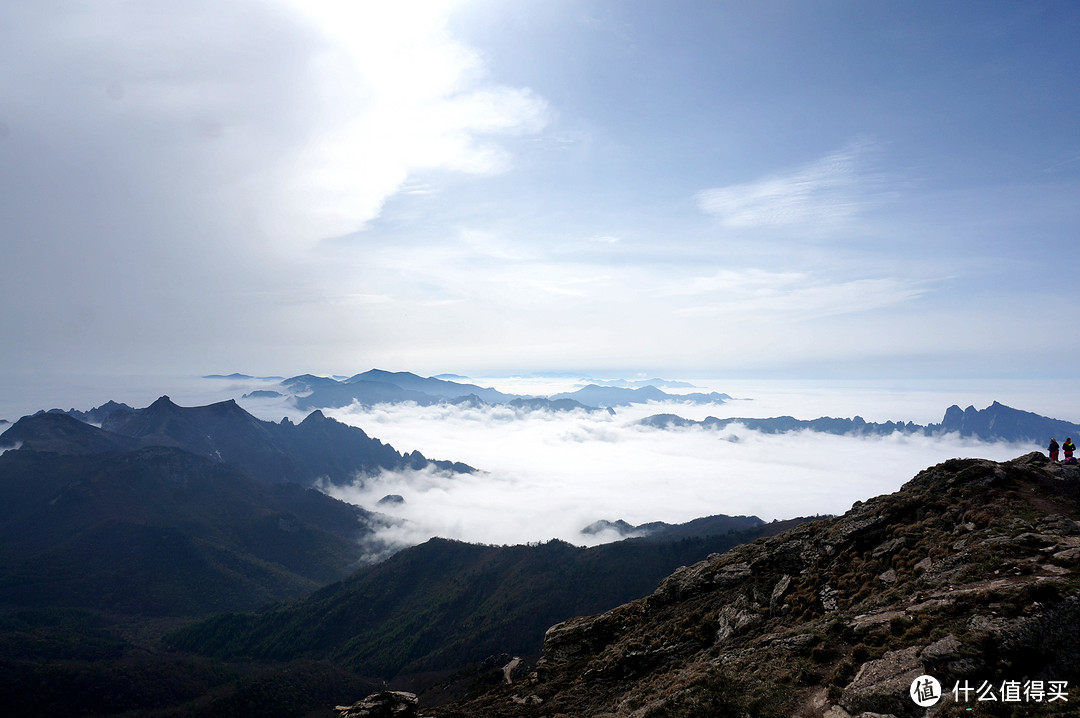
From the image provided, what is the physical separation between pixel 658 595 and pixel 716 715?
83.8 ft

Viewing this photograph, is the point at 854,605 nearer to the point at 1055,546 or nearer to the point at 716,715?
the point at 1055,546

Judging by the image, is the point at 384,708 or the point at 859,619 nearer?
the point at 859,619

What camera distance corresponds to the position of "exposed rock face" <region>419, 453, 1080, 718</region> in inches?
852

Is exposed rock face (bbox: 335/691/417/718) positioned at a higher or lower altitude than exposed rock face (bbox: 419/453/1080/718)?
lower

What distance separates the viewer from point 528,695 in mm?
41250

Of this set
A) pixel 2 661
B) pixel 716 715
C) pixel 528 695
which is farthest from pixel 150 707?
pixel 716 715

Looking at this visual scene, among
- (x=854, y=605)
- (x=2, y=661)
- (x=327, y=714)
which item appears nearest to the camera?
(x=854, y=605)

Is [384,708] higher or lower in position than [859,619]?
lower

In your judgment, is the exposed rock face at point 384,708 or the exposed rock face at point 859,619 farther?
the exposed rock face at point 384,708

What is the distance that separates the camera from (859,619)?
28.5 meters

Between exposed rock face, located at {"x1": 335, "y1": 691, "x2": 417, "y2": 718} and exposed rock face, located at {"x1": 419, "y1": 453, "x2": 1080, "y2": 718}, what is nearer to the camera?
exposed rock face, located at {"x1": 419, "y1": 453, "x2": 1080, "y2": 718}

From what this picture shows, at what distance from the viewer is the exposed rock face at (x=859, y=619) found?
2164cm

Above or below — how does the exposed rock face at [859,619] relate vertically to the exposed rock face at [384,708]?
above

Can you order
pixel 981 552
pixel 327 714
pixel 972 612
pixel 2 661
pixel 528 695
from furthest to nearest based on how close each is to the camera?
pixel 2 661, pixel 327 714, pixel 528 695, pixel 981 552, pixel 972 612
